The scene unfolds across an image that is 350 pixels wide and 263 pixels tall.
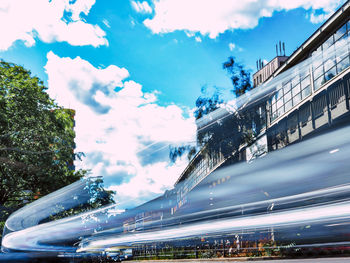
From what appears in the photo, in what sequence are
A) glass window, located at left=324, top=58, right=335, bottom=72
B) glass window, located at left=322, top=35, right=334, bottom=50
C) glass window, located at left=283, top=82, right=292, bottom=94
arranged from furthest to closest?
glass window, located at left=322, top=35, right=334, bottom=50 < glass window, located at left=283, top=82, right=292, bottom=94 < glass window, located at left=324, top=58, right=335, bottom=72

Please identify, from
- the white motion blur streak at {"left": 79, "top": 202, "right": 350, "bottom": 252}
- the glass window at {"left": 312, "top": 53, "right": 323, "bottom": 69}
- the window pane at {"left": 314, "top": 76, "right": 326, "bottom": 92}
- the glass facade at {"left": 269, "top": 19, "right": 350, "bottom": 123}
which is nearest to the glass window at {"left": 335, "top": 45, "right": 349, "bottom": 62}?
the glass facade at {"left": 269, "top": 19, "right": 350, "bottom": 123}

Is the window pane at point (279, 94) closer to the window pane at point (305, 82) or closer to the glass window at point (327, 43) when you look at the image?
the window pane at point (305, 82)

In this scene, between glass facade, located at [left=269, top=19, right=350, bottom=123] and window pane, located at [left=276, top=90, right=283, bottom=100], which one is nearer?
glass facade, located at [left=269, top=19, right=350, bottom=123]

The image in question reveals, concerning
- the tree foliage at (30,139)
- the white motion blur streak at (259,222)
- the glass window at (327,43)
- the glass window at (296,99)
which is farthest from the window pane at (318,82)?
the tree foliage at (30,139)

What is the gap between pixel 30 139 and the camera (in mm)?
15539

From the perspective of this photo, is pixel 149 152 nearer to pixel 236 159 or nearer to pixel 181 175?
pixel 181 175

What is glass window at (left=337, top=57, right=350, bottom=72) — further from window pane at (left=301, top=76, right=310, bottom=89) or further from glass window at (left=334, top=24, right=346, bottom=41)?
glass window at (left=334, top=24, right=346, bottom=41)

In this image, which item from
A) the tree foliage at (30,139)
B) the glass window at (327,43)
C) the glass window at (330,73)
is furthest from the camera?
the tree foliage at (30,139)

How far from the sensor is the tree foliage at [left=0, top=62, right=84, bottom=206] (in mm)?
14633

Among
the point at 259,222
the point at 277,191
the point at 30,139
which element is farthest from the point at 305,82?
the point at 30,139

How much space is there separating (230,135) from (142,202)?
1962mm

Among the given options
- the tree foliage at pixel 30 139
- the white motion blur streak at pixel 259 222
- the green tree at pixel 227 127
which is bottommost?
the white motion blur streak at pixel 259 222

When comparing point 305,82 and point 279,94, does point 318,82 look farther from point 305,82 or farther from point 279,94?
point 279,94

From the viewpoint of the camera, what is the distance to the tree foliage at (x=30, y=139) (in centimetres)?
1463
